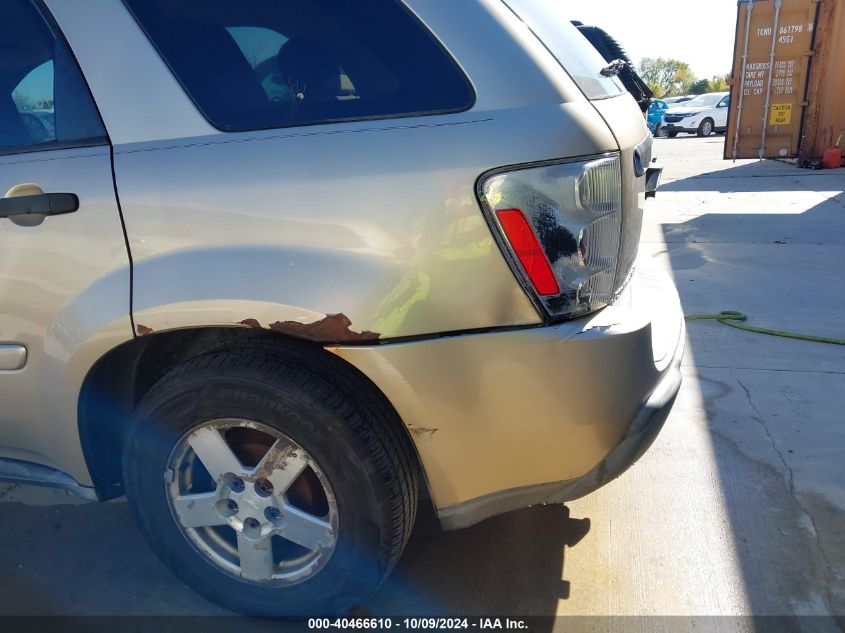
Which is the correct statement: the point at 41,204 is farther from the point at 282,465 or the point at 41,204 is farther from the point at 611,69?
the point at 611,69

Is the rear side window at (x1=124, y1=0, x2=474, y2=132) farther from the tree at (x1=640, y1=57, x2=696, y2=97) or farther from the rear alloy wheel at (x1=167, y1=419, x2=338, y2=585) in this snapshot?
the tree at (x1=640, y1=57, x2=696, y2=97)

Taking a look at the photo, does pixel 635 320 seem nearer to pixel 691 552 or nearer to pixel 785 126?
pixel 691 552

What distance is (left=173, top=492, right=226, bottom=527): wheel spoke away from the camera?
2.09 meters

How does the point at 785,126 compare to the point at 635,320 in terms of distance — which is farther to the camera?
the point at 785,126

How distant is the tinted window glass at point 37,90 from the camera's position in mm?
1977

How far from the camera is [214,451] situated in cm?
202

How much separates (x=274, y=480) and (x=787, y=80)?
12207 millimetres

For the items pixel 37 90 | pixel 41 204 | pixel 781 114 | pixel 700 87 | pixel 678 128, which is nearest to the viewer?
pixel 41 204

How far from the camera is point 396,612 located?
2.22 m

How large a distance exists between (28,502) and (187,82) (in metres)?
2.04

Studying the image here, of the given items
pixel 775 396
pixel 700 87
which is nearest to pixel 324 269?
pixel 775 396

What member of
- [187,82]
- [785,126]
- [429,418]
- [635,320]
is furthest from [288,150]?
[785,126]

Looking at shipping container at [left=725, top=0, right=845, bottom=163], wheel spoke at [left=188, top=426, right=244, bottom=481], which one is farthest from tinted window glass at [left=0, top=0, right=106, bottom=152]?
shipping container at [left=725, top=0, right=845, bottom=163]

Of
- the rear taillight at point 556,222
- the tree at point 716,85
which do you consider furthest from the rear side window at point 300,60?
the tree at point 716,85
